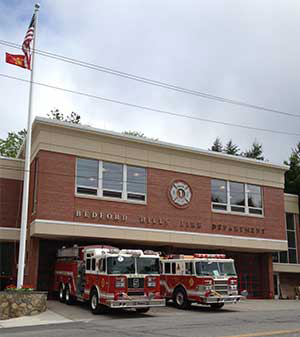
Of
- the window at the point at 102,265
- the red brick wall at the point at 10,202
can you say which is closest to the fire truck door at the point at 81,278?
the window at the point at 102,265

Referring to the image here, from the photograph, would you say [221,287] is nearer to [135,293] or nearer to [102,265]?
[135,293]

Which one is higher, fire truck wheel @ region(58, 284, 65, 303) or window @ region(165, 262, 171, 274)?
window @ region(165, 262, 171, 274)

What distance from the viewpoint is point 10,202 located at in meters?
27.4

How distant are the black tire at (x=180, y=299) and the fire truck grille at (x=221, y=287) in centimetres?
166

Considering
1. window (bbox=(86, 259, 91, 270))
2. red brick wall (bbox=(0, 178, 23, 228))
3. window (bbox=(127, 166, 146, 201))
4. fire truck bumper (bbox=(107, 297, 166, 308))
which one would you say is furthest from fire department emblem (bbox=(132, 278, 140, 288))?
red brick wall (bbox=(0, 178, 23, 228))

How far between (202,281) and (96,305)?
4.77m

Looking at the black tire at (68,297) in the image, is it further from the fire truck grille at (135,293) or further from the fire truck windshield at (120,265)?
the fire truck grille at (135,293)

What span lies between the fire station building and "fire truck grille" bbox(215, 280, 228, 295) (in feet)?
18.6

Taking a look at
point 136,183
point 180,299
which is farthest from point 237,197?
point 180,299

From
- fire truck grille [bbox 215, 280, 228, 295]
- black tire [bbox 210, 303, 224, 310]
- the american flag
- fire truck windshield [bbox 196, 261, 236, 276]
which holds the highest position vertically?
the american flag

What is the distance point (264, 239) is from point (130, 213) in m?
9.73

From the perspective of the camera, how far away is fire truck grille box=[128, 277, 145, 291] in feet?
62.2

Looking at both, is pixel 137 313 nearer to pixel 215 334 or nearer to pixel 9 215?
pixel 215 334

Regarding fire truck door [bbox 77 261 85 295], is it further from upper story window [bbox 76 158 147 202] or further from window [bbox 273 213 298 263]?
window [bbox 273 213 298 263]
